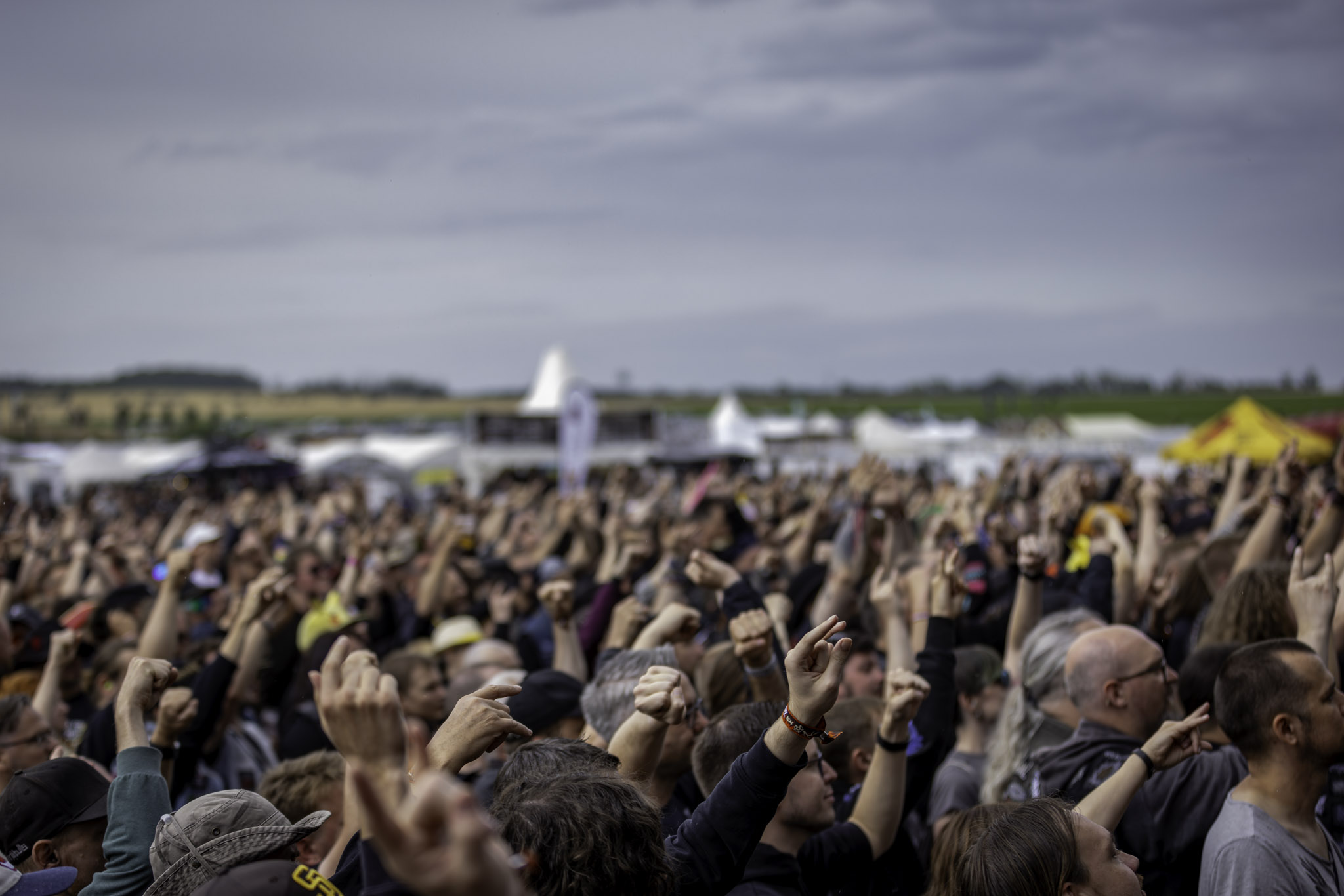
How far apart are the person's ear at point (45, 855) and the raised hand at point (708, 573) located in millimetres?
2109

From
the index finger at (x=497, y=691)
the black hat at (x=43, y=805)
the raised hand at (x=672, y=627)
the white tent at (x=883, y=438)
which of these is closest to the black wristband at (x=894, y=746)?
the raised hand at (x=672, y=627)

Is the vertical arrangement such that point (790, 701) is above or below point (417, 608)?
above

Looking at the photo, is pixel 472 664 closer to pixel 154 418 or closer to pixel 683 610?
pixel 683 610

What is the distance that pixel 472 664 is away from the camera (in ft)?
14.6

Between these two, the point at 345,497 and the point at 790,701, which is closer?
the point at 790,701

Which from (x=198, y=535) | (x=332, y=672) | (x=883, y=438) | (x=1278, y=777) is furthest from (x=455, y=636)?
(x=883, y=438)

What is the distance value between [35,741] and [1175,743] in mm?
3603

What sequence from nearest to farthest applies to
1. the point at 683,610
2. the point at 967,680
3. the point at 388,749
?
the point at 388,749 → the point at 683,610 → the point at 967,680

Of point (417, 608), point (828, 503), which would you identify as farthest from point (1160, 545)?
point (417, 608)

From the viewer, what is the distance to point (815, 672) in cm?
214

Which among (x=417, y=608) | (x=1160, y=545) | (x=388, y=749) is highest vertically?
(x=388, y=749)

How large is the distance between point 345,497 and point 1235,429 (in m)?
18.3

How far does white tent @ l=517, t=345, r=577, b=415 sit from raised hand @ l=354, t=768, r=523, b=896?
3451 cm

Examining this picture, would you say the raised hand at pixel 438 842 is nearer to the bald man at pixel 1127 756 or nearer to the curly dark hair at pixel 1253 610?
the bald man at pixel 1127 756
